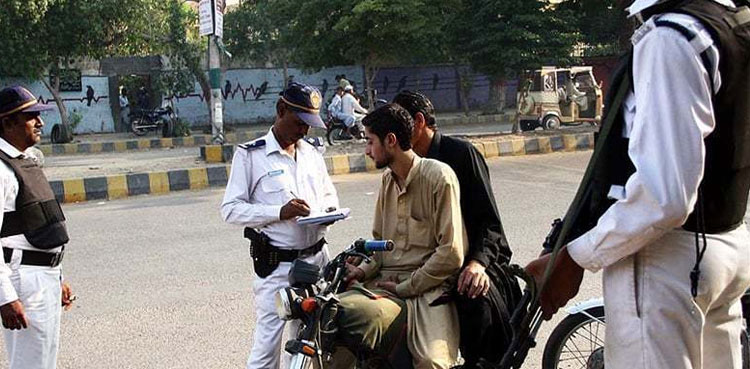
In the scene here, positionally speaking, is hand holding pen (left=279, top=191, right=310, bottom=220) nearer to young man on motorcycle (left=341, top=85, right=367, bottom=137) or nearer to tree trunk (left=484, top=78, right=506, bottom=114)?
young man on motorcycle (left=341, top=85, right=367, bottom=137)

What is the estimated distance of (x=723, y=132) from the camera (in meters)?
1.68

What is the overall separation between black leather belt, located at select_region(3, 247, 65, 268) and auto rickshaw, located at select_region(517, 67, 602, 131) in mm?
14571

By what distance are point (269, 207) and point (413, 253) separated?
672 mm

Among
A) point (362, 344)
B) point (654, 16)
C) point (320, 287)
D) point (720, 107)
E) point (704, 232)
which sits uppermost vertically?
point (654, 16)

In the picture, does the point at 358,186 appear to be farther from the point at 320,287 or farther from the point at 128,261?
the point at 320,287

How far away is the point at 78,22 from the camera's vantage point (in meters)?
17.7

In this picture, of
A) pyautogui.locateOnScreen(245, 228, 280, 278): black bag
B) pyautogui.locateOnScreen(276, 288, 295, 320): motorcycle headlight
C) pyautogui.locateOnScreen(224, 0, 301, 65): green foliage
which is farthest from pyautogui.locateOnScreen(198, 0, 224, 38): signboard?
pyautogui.locateOnScreen(224, 0, 301, 65): green foliage

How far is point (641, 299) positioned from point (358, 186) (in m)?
8.76

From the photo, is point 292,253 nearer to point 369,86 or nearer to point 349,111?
point 349,111

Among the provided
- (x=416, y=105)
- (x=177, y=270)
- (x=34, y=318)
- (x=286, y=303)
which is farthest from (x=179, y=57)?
(x=286, y=303)

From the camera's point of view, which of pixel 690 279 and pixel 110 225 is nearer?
pixel 690 279

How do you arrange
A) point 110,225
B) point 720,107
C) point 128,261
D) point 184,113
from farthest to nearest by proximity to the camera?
point 184,113
point 110,225
point 128,261
point 720,107

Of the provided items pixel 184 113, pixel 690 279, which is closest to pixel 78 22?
pixel 184 113

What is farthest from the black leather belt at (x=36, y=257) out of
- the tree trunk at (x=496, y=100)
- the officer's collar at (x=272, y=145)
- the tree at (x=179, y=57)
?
the tree trunk at (x=496, y=100)
